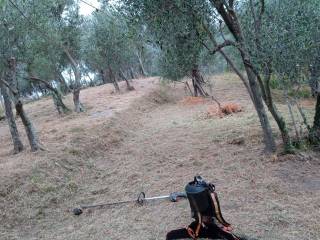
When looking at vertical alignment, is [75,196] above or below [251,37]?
below

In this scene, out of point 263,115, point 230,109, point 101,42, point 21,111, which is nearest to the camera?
point 263,115

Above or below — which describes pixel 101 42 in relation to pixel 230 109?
above

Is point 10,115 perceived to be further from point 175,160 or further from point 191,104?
point 191,104

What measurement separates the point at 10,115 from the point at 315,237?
1303cm

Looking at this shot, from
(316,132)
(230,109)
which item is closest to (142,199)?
(316,132)

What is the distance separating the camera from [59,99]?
2534cm

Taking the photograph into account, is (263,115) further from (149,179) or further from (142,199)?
(142,199)

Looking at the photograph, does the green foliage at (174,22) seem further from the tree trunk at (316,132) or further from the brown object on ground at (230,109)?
the brown object on ground at (230,109)

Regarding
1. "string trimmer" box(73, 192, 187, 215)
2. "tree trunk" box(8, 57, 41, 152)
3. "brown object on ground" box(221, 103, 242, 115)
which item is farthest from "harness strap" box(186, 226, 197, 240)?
"brown object on ground" box(221, 103, 242, 115)

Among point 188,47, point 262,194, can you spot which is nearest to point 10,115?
point 188,47

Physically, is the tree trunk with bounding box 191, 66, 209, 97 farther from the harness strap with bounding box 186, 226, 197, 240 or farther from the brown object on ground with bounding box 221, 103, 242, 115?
the harness strap with bounding box 186, 226, 197, 240

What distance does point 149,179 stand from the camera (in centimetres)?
1191

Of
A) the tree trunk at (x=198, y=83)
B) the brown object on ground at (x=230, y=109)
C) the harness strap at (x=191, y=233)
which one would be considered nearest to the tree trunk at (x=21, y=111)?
the harness strap at (x=191, y=233)

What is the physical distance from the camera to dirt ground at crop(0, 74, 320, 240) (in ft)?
27.0
